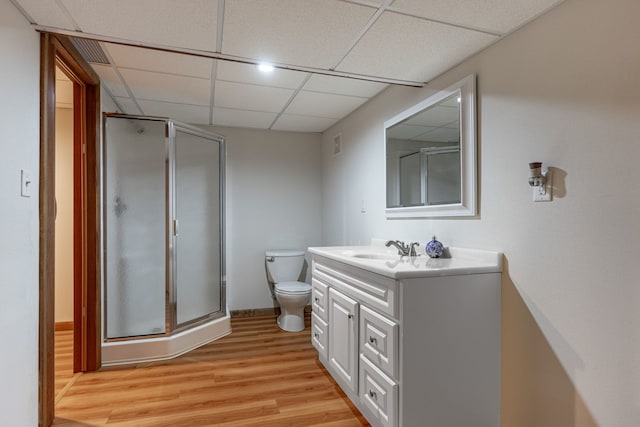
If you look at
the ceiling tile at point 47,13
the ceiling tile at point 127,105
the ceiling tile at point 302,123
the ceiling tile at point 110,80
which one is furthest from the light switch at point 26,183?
the ceiling tile at point 302,123

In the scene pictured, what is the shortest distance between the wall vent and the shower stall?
4.30ft

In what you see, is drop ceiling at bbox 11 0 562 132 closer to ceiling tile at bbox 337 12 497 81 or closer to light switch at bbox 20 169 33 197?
ceiling tile at bbox 337 12 497 81

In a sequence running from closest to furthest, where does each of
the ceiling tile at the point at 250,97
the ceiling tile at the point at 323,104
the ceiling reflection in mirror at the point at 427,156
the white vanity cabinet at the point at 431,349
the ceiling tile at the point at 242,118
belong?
the white vanity cabinet at the point at 431,349, the ceiling reflection in mirror at the point at 427,156, the ceiling tile at the point at 250,97, the ceiling tile at the point at 323,104, the ceiling tile at the point at 242,118

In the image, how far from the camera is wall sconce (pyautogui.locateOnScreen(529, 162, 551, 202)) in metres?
1.45

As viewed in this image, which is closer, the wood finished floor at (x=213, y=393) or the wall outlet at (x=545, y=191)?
the wall outlet at (x=545, y=191)

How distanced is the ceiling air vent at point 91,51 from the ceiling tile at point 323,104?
51.3 inches

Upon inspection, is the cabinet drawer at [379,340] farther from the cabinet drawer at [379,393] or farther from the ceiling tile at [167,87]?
the ceiling tile at [167,87]

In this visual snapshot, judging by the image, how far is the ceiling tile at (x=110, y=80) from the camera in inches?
88.2

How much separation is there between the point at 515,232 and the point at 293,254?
243 centimetres

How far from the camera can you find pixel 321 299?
2453 mm

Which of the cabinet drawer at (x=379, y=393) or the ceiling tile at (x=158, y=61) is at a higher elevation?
the ceiling tile at (x=158, y=61)

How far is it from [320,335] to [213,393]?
776 millimetres

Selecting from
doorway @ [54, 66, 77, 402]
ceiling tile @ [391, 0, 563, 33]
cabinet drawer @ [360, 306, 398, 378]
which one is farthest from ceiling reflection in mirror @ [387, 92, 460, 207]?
doorway @ [54, 66, 77, 402]

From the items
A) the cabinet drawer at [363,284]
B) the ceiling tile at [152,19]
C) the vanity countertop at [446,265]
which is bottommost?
the cabinet drawer at [363,284]
